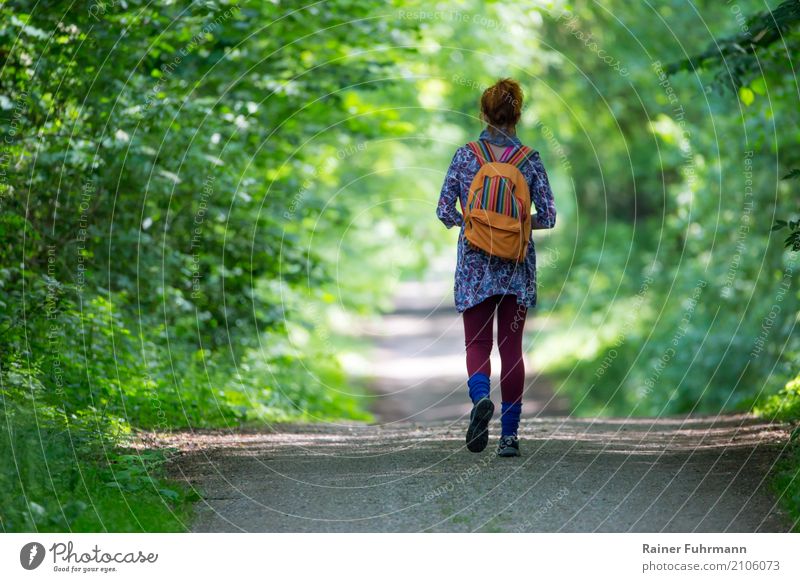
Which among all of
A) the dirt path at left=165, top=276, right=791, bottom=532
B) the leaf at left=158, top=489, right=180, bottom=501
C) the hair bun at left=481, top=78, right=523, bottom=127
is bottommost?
the leaf at left=158, top=489, right=180, bottom=501

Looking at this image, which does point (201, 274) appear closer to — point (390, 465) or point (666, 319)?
point (390, 465)

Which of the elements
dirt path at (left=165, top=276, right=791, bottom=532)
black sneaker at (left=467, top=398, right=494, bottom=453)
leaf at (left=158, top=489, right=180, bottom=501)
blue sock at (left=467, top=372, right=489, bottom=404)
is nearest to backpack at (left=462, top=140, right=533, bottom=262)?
blue sock at (left=467, top=372, right=489, bottom=404)

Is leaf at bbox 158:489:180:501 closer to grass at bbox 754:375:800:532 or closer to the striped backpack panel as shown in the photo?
the striped backpack panel

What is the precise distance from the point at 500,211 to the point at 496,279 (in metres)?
0.40

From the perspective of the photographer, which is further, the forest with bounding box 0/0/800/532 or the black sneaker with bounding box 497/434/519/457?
the forest with bounding box 0/0/800/532

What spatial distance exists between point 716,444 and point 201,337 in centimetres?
589

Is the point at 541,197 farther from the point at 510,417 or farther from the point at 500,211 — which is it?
the point at 510,417

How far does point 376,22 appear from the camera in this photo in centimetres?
1168

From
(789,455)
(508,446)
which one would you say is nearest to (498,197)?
(508,446)

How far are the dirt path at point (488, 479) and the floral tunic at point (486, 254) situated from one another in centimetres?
101

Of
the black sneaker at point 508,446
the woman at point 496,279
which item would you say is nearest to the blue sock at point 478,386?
the woman at point 496,279

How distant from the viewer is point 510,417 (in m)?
6.29

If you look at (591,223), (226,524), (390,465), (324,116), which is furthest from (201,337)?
(591,223)

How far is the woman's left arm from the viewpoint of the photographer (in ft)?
20.4
